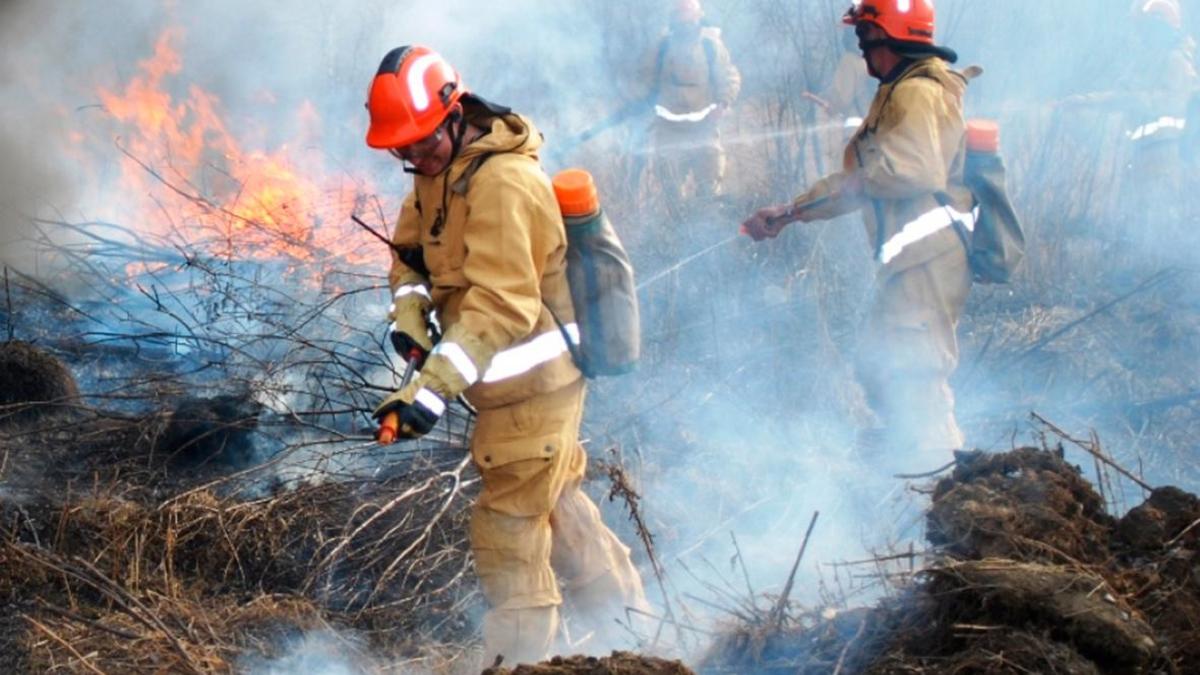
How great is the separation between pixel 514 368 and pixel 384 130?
0.82 meters

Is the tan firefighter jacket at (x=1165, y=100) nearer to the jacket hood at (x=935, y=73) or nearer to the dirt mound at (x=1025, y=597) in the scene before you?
the jacket hood at (x=935, y=73)

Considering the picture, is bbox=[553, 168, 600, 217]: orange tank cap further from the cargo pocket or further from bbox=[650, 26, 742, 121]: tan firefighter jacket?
bbox=[650, 26, 742, 121]: tan firefighter jacket

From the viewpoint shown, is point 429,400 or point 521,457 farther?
point 521,457

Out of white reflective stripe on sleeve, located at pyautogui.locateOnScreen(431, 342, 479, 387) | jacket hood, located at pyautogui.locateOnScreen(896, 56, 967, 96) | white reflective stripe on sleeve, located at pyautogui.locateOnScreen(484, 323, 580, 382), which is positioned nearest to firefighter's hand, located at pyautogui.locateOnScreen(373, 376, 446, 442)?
white reflective stripe on sleeve, located at pyautogui.locateOnScreen(431, 342, 479, 387)

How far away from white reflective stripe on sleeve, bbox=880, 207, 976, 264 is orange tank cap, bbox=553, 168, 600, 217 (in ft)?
6.11

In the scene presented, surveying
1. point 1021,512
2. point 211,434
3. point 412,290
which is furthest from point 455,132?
point 211,434

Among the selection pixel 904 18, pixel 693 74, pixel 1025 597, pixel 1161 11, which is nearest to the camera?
pixel 1025 597

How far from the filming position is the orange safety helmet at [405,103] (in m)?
3.70

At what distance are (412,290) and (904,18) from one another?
7.93 feet

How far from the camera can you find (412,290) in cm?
412

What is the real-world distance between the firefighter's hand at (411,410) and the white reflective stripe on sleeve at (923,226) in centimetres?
253

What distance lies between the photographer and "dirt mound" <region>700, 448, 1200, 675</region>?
3008mm

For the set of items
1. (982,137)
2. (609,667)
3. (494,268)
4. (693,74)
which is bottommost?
(609,667)

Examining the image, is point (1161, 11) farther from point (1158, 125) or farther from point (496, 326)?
point (496, 326)
